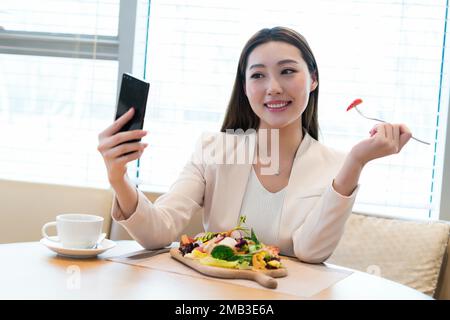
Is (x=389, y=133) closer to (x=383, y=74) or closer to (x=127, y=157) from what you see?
(x=127, y=157)

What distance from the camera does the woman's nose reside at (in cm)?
A: 156

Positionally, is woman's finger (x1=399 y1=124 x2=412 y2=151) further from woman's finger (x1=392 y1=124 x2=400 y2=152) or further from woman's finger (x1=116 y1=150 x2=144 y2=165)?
woman's finger (x1=116 y1=150 x2=144 y2=165)

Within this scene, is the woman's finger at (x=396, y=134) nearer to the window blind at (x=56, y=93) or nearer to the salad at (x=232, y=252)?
the salad at (x=232, y=252)

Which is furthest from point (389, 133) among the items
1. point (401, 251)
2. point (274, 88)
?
point (401, 251)

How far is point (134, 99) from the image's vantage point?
117cm

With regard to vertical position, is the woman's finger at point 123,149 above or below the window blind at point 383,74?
below

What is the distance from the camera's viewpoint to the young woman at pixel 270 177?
1357 mm

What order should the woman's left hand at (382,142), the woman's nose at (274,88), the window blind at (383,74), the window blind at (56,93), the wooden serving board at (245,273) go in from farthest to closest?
the window blind at (56,93) < the window blind at (383,74) < the woman's nose at (274,88) < the woman's left hand at (382,142) < the wooden serving board at (245,273)

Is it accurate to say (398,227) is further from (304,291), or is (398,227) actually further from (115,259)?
(115,259)

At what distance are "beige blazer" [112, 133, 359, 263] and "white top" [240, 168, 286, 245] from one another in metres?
0.02

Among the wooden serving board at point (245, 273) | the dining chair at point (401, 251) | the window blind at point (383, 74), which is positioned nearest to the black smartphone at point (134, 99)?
the wooden serving board at point (245, 273)

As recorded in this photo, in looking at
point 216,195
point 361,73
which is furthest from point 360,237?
point 361,73

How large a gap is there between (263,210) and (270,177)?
0.39ft

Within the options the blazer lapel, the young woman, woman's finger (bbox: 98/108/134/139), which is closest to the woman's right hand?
woman's finger (bbox: 98/108/134/139)
